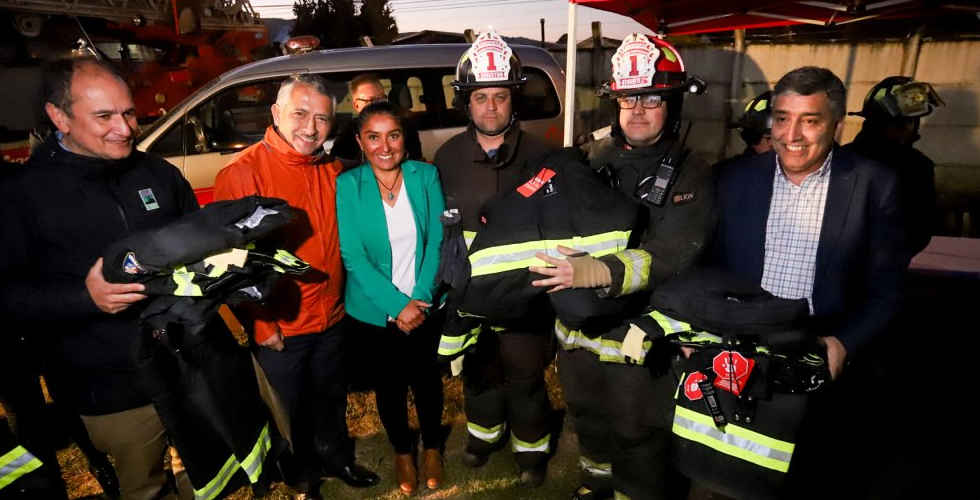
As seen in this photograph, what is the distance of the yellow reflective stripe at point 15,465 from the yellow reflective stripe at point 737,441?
2115mm

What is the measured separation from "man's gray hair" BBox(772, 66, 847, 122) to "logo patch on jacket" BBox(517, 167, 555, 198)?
906 millimetres

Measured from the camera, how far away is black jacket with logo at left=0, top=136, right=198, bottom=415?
5.75ft

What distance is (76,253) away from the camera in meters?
1.86

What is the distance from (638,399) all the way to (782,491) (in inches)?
25.4

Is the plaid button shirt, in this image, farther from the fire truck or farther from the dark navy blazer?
the fire truck

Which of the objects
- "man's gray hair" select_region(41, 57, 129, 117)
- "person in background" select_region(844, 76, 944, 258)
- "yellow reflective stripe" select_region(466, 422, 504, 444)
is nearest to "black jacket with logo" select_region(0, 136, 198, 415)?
Result: "man's gray hair" select_region(41, 57, 129, 117)

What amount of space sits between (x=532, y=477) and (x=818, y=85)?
8.15 ft

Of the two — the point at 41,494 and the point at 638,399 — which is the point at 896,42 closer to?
the point at 638,399

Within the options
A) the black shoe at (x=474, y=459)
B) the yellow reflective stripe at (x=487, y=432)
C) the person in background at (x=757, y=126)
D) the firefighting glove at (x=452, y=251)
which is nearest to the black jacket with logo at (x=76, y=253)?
the firefighting glove at (x=452, y=251)

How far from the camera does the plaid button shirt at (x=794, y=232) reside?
198cm

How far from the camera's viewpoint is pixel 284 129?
236 cm

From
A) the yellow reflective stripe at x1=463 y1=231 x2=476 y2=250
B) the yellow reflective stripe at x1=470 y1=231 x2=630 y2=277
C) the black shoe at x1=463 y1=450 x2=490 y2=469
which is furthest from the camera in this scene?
the black shoe at x1=463 y1=450 x2=490 y2=469

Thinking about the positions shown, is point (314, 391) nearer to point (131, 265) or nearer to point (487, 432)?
point (487, 432)

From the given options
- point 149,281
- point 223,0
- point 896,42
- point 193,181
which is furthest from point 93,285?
point 223,0
